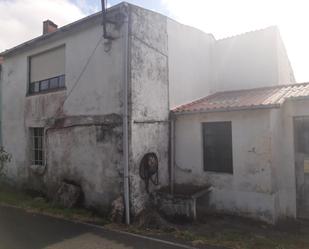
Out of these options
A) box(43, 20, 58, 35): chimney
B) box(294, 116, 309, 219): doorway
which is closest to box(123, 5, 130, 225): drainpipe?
box(294, 116, 309, 219): doorway

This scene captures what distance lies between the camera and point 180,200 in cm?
867

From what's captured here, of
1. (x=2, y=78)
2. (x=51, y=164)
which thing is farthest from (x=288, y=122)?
(x=2, y=78)

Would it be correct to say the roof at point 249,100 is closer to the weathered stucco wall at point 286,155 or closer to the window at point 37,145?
the weathered stucco wall at point 286,155

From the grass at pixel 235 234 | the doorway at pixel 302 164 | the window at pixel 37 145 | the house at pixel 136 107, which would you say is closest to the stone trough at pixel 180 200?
Answer: the house at pixel 136 107

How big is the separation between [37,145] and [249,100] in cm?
808

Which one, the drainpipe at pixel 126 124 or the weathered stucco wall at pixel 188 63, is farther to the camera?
the weathered stucco wall at pixel 188 63

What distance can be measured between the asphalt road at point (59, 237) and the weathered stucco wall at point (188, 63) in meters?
4.76

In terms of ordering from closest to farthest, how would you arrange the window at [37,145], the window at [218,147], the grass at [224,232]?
the grass at [224,232] < the window at [218,147] < the window at [37,145]

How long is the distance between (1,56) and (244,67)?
10500mm

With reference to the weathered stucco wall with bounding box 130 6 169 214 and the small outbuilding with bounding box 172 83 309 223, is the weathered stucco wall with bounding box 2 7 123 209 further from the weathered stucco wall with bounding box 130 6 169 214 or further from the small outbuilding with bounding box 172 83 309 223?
the small outbuilding with bounding box 172 83 309 223

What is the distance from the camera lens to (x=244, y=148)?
8.77 m

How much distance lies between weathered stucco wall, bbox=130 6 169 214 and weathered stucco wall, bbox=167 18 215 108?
0.43 m

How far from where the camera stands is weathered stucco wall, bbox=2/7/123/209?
29.5 feet

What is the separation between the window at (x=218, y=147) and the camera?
923 centimetres
